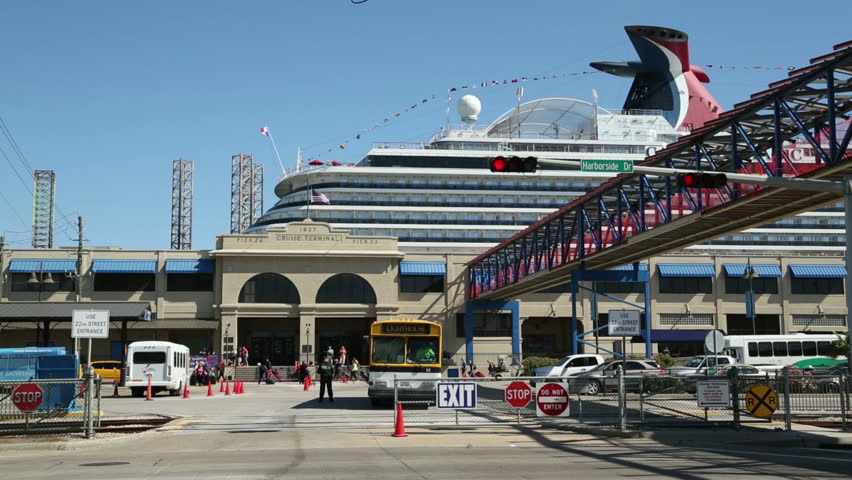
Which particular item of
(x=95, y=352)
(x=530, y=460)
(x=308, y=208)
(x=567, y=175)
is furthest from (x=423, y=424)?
(x=567, y=175)

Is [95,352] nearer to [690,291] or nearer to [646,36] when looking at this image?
[690,291]

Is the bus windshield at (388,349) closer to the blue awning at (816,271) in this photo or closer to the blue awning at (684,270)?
the blue awning at (684,270)

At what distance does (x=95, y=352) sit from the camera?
203ft

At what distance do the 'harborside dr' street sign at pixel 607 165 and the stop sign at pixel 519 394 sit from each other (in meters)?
5.61

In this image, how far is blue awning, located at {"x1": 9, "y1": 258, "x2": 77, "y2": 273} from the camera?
60.0 metres

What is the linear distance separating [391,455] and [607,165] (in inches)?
293

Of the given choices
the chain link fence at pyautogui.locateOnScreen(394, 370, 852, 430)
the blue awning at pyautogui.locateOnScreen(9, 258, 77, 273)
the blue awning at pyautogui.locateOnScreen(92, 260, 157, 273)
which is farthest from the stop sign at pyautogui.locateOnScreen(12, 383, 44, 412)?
the blue awning at pyautogui.locateOnScreen(9, 258, 77, 273)

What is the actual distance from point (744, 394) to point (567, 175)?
6282 centimetres

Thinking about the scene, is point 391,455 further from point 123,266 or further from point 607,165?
point 123,266

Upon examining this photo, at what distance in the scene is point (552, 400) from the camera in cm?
2002

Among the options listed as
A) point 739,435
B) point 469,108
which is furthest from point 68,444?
point 469,108

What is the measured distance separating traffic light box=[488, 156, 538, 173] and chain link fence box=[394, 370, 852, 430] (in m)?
4.76

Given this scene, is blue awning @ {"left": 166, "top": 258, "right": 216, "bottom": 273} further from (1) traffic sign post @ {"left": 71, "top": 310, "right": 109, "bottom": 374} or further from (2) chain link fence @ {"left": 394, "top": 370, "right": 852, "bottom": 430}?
(2) chain link fence @ {"left": 394, "top": 370, "right": 852, "bottom": 430}

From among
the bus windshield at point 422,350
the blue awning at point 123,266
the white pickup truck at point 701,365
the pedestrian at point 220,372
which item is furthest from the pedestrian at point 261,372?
the bus windshield at point 422,350
